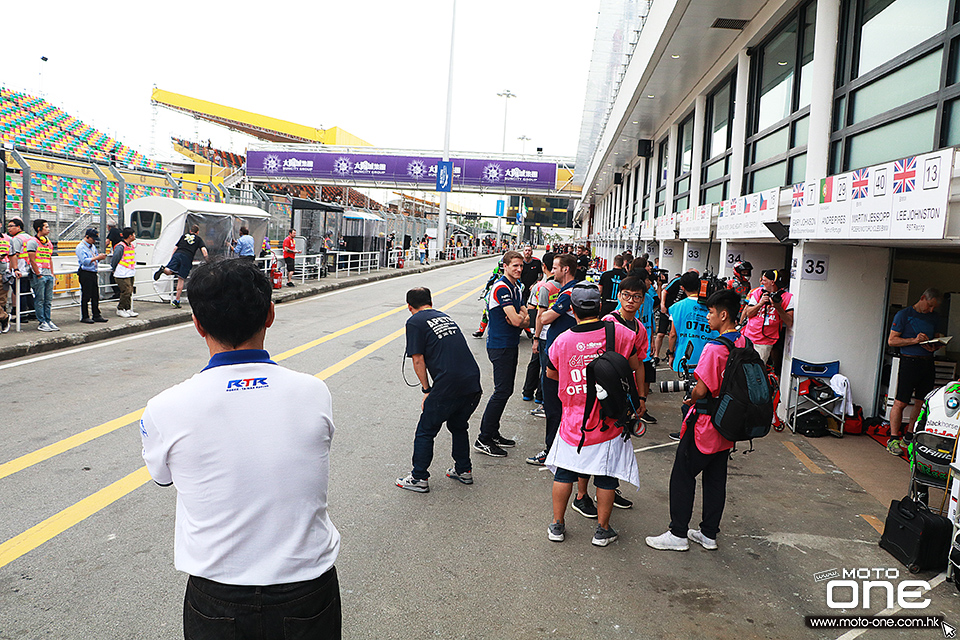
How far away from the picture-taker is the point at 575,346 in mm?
4625

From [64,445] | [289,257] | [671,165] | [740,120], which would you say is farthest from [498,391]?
[289,257]

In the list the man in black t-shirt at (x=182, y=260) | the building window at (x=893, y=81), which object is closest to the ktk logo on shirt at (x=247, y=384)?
the building window at (x=893, y=81)

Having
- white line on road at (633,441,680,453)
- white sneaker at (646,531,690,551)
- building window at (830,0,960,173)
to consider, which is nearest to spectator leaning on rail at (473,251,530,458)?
white line on road at (633,441,680,453)

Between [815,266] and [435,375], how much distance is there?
5029 millimetres

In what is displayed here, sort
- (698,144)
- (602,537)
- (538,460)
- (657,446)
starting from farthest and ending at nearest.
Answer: (698,144) → (657,446) → (538,460) → (602,537)

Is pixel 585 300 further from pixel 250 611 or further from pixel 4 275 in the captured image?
pixel 4 275

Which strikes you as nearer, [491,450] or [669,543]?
[669,543]

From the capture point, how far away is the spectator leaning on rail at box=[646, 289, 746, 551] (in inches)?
179

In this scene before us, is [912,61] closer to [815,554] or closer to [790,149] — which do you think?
[790,149]

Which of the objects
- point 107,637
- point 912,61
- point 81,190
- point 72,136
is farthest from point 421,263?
point 107,637

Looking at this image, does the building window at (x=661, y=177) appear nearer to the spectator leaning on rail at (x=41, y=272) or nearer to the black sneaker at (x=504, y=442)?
the black sneaker at (x=504, y=442)

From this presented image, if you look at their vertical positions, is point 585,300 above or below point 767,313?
above

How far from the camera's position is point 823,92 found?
8039 millimetres

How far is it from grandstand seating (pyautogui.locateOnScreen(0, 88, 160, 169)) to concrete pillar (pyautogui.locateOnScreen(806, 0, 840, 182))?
99.6ft
